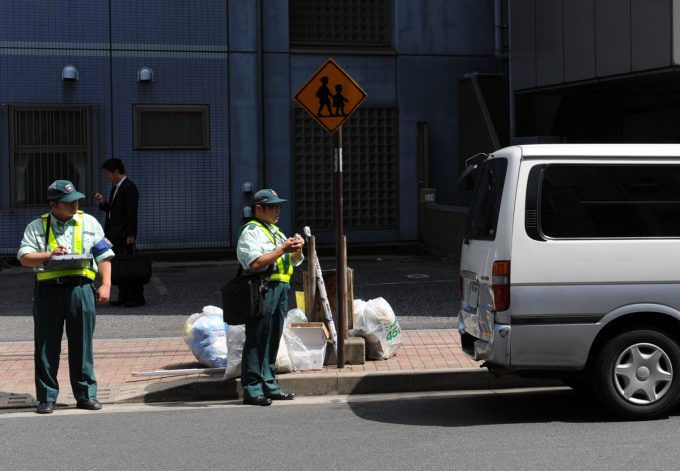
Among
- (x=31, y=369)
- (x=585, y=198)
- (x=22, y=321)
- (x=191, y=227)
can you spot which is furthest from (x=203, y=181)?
(x=585, y=198)

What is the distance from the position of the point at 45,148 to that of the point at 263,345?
38.1 feet

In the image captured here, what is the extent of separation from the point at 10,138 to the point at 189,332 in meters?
10.5

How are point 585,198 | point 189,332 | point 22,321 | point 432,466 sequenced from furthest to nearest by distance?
1. point 22,321
2. point 189,332
3. point 585,198
4. point 432,466

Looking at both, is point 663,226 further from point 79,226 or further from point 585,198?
point 79,226

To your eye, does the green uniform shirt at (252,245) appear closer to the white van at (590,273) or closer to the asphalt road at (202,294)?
the white van at (590,273)

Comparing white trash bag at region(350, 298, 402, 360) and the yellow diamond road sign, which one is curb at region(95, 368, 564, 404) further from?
the yellow diamond road sign

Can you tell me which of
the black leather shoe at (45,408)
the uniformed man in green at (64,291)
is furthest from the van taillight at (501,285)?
the black leather shoe at (45,408)

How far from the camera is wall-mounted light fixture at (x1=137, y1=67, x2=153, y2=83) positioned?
18688 mm

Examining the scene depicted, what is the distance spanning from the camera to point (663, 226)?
7.32 m

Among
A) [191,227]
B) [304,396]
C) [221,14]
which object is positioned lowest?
[304,396]

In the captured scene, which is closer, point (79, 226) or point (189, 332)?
point (79, 226)

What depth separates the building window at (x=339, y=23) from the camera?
785 inches

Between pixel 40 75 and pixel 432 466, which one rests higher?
pixel 40 75

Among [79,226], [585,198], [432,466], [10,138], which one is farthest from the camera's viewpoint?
[10,138]
